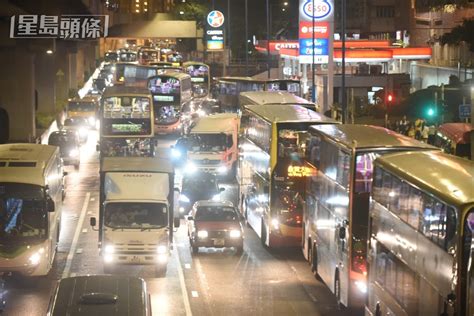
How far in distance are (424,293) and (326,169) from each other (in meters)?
9.94

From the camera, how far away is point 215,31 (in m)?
105

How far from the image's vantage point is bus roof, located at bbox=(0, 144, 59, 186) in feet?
89.7

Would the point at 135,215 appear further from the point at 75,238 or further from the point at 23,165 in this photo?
the point at 75,238

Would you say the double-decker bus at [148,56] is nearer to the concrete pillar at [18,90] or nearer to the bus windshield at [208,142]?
the concrete pillar at [18,90]

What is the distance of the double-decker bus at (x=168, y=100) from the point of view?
66.2 metres

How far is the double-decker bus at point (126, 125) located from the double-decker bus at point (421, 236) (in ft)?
96.2

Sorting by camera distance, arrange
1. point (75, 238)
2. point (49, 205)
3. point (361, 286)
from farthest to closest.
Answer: point (75, 238) < point (49, 205) < point (361, 286)

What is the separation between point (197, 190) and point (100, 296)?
25282 millimetres

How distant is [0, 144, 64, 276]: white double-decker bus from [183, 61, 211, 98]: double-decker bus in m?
58.0

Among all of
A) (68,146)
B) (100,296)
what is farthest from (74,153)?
(100,296)

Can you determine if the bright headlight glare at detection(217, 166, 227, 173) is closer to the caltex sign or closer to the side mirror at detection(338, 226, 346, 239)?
→ the side mirror at detection(338, 226, 346, 239)

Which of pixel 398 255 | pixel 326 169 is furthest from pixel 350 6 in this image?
pixel 398 255

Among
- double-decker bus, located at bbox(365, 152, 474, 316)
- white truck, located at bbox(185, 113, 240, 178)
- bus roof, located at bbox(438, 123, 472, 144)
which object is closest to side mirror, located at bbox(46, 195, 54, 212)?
double-decker bus, located at bbox(365, 152, 474, 316)

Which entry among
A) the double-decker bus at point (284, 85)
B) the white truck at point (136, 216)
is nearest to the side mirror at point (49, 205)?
the white truck at point (136, 216)
